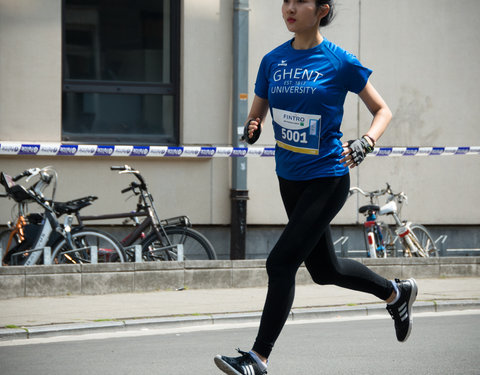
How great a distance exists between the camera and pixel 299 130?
197 inches

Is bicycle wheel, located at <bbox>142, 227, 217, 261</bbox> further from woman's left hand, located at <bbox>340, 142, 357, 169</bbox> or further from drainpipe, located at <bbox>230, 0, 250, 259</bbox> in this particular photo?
woman's left hand, located at <bbox>340, 142, 357, 169</bbox>

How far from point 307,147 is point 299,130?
104 mm

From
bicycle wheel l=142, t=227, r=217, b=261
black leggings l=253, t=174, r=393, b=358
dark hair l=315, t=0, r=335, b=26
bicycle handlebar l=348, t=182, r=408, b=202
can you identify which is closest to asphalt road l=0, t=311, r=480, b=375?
black leggings l=253, t=174, r=393, b=358

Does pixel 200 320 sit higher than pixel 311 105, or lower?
lower

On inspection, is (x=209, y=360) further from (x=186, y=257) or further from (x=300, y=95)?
(x=186, y=257)

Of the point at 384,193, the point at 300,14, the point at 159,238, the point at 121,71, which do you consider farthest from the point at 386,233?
the point at 300,14

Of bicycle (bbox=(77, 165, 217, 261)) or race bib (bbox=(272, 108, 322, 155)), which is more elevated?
race bib (bbox=(272, 108, 322, 155))

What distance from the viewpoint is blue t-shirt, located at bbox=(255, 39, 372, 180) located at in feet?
16.4

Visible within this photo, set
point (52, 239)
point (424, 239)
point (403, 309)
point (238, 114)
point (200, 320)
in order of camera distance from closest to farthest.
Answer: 1. point (403, 309)
2. point (200, 320)
3. point (52, 239)
4. point (238, 114)
5. point (424, 239)

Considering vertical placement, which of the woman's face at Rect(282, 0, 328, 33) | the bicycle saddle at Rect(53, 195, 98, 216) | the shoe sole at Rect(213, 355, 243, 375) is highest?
the woman's face at Rect(282, 0, 328, 33)

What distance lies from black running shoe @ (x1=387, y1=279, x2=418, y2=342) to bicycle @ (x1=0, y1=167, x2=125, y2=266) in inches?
194

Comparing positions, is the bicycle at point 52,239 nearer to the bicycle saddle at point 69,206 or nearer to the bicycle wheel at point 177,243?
the bicycle saddle at point 69,206

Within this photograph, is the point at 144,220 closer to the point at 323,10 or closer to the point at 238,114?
the point at 238,114

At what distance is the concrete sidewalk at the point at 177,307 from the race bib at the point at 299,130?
3285mm
